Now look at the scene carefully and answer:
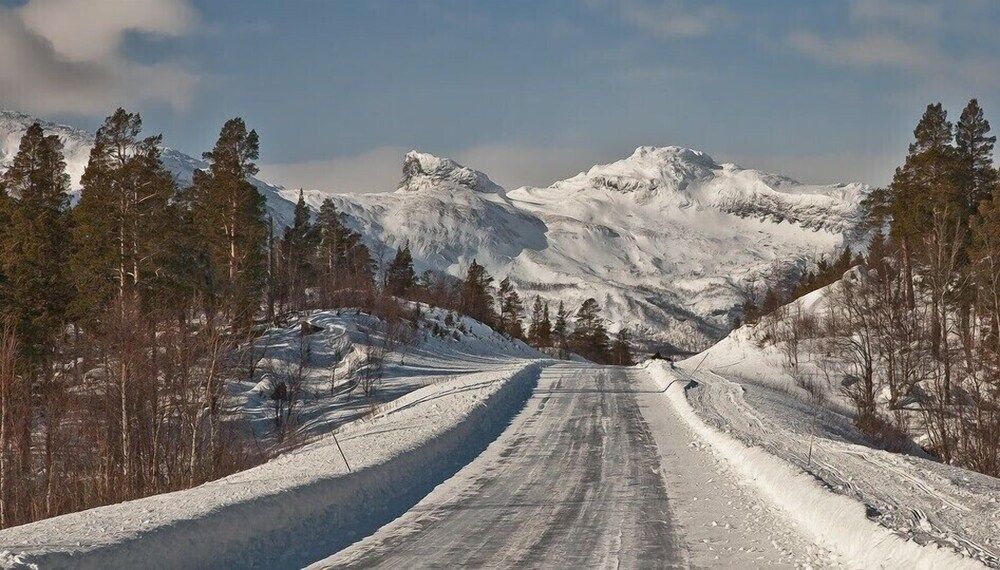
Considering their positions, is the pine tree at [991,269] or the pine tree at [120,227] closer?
the pine tree at [991,269]

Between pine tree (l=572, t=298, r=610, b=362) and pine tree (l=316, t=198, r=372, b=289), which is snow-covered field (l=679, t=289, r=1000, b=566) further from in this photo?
pine tree (l=572, t=298, r=610, b=362)

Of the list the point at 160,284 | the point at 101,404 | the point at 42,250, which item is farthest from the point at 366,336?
the point at 101,404

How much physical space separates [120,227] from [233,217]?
360 inches

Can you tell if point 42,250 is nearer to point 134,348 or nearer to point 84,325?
point 84,325

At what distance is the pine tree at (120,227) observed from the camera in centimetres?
3753

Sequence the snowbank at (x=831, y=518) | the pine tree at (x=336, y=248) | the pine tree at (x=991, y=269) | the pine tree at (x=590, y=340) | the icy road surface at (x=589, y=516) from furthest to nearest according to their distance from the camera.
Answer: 1. the pine tree at (x=590, y=340)
2. the pine tree at (x=336, y=248)
3. the pine tree at (x=991, y=269)
4. the icy road surface at (x=589, y=516)
5. the snowbank at (x=831, y=518)

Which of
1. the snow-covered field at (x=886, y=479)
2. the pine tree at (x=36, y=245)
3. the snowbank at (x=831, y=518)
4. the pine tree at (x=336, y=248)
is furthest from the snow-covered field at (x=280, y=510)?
the pine tree at (x=336, y=248)

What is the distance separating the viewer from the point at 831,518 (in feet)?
28.2

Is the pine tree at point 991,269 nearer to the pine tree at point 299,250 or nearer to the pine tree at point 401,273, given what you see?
the pine tree at point 299,250

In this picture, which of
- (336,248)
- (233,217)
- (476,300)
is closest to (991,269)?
(233,217)

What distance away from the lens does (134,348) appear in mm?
28484

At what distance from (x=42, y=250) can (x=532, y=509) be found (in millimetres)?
41026

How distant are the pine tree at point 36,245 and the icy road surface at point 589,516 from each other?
32766 mm

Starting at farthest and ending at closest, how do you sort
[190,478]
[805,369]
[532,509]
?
1. [805,369]
2. [190,478]
3. [532,509]
